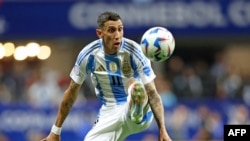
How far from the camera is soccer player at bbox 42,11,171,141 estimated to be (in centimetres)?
1262

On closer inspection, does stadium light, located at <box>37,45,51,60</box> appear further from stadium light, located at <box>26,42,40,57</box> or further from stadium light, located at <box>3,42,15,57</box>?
stadium light, located at <box>3,42,15,57</box>

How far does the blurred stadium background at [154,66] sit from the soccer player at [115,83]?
33.9 ft

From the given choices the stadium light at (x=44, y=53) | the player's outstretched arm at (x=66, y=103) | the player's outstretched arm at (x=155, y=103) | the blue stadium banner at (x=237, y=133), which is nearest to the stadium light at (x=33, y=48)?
the stadium light at (x=44, y=53)

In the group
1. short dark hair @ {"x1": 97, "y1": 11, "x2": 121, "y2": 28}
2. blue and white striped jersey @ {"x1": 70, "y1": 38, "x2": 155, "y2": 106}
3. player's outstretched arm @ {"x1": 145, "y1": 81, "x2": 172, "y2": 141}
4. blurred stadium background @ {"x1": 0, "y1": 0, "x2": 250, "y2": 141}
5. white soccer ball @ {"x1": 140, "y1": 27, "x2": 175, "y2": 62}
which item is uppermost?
short dark hair @ {"x1": 97, "y1": 11, "x2": 121, "y2": 28}

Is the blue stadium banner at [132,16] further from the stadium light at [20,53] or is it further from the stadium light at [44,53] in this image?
the stadium light at [44,53]

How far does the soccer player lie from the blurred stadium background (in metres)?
10.3

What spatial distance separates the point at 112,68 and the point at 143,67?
54 cm

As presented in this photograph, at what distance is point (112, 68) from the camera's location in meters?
13.1

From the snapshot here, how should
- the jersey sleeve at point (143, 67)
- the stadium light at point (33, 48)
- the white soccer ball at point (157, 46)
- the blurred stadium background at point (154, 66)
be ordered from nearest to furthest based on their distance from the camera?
the white soccer ball at point (157, 46)
the jersey sleeve at point (143, 67)
the blurred stadium background at point (154, 66)
the stadium light at point (33, 48)

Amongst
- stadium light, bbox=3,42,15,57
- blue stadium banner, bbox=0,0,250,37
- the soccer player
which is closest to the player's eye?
the soccer player

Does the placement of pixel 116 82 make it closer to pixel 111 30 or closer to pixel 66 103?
pixel 66 103

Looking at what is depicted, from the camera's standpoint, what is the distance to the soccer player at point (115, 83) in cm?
1262

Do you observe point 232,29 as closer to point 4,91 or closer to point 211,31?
point 211,31

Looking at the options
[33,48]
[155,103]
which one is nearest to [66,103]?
[155,103]
